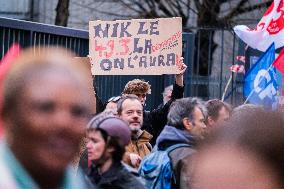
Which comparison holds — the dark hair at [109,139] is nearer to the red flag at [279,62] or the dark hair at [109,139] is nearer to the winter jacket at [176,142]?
the winter jacket at [176,142]

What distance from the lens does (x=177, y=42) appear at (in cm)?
934

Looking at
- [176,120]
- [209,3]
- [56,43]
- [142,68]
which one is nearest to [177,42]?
[142,68]

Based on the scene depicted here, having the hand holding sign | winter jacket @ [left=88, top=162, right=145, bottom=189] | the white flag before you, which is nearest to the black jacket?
the hand holding sign

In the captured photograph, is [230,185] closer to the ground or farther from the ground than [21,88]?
closer to the ground

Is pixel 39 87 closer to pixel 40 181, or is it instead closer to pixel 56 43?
pixel 40 181

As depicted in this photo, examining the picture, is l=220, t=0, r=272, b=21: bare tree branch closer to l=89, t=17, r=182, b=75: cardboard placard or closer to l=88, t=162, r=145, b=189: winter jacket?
l=89, t=17, r=182, b=75: cardboard placard

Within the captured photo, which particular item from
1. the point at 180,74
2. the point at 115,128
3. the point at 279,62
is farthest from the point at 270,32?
the point at 115,128

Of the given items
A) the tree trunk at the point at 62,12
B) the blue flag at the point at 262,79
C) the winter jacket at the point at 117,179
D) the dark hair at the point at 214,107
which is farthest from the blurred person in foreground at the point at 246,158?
the tree trunk at the point at 62,12

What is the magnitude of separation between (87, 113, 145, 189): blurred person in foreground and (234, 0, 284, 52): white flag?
5.94 meters

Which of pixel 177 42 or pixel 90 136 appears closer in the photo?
pixel 90 136

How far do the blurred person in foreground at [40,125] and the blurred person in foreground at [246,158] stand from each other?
334 millimetres

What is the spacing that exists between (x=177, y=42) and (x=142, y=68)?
52 centimetres

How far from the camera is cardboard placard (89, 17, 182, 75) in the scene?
915 cm

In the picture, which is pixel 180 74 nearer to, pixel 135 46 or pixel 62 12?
pixel 135 46
